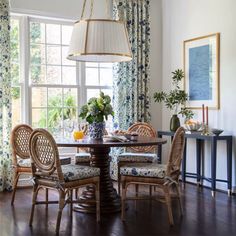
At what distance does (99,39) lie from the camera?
380 centimetres

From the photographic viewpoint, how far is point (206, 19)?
5.48m

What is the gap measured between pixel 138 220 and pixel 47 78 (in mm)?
2805

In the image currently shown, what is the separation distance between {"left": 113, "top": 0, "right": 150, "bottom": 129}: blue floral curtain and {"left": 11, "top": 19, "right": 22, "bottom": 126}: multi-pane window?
1458mm

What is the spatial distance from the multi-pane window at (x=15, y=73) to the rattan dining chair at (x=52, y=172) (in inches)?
76.9

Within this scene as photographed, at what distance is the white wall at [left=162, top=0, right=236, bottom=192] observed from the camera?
5.07 m

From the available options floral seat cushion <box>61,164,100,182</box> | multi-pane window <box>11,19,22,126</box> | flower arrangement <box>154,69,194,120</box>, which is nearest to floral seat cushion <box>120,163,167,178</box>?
floral seat cushion <box>61,164,100,182</box>

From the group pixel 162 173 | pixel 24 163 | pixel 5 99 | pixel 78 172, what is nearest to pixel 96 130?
pixel 78 172

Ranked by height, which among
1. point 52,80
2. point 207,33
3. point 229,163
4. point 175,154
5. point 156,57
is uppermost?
point 207,33

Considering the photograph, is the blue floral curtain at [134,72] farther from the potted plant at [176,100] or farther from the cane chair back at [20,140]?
the cane chair back at [20,140]

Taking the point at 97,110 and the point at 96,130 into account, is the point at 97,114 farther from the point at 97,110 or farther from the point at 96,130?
the point at 96,130

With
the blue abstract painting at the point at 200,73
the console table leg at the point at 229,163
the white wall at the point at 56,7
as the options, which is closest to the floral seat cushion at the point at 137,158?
the console table leg at the point at 229,163

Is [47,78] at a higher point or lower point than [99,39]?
lower

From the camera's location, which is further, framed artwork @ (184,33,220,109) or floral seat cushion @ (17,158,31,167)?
framed artwork @ (184,33,220,109)

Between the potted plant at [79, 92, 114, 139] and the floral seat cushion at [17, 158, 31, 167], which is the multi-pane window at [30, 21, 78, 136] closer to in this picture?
the floral seat cushion at [17, 158, 31, 167]
